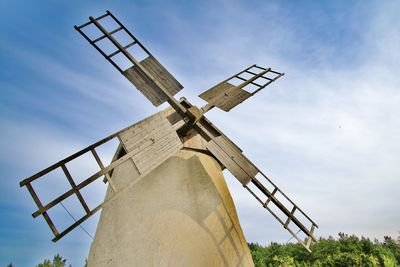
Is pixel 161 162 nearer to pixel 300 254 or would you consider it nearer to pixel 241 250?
pixel 241 250

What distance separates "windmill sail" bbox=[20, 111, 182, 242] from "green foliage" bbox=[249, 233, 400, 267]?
1038 centimetres

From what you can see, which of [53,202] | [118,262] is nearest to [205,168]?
[118,262]

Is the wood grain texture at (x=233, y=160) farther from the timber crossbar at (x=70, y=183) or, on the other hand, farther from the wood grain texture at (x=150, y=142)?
the timber crossbar at (x=70, y=183)

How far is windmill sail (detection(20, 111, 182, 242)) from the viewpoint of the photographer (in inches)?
189

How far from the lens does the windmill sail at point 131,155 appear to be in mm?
4809

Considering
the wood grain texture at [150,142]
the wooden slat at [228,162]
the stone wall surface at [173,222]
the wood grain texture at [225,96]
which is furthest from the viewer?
the wood grain texture at [225,96]

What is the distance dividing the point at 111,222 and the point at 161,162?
4.29ft

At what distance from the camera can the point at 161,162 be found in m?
5.44

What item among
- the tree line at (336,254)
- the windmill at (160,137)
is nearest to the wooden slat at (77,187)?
the windmill at (160,137)

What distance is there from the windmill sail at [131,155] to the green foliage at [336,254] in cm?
1038

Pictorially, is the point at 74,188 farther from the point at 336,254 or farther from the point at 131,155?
the point at 336,254

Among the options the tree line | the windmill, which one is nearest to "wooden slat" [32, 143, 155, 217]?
the windmill

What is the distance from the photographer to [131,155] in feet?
17.4

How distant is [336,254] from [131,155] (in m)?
13.7
